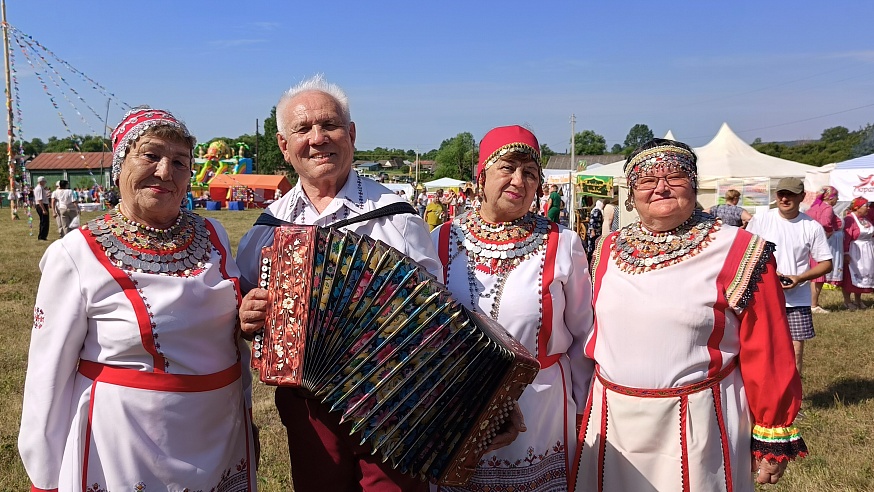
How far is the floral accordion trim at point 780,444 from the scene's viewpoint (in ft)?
8.00

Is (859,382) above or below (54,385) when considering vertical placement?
below

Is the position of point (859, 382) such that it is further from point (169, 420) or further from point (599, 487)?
point (169, 420)

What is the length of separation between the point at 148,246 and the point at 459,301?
1.25 metres

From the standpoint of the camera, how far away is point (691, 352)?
249 centimetres

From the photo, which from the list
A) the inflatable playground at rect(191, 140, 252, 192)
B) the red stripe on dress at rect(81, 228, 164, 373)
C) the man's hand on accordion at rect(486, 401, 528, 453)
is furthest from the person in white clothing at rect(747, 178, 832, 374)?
the inflatable playground at rect(191, 140, 252, 192)

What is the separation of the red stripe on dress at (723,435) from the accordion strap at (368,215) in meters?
1.44

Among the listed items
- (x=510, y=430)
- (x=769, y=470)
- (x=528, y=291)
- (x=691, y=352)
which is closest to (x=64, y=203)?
(x=528, y=291)

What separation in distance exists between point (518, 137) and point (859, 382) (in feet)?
18.0

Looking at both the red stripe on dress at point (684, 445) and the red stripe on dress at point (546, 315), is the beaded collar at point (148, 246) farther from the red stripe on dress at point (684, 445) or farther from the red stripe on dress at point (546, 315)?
the red stripe on dress at point (684, 445)

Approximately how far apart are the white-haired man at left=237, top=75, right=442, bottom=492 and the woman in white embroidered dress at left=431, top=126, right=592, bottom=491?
12.2 inches

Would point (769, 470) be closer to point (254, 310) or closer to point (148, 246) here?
point (254, 310)

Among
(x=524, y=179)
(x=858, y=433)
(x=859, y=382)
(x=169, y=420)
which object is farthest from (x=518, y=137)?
(x=859, y=382)

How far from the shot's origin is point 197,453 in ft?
7.48

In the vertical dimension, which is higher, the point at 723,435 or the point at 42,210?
the point at 42,210
